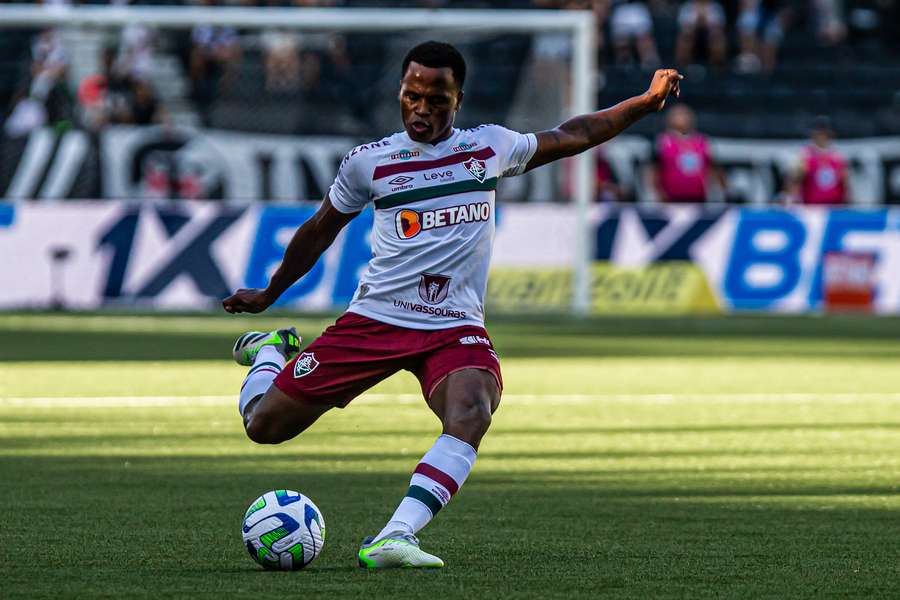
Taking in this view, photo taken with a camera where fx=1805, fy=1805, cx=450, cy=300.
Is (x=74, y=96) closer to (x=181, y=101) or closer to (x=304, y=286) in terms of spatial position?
(x=181, y=101)

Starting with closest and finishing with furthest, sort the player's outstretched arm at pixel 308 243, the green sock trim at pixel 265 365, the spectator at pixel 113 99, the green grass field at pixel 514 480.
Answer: the green grass field at pixel 514 480 < the player's outstretched arm at pixel 308 243 < the green sock trim at pixel 265 365 < the spectator at pixel 113 99

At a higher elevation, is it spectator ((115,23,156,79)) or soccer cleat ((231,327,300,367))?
spectator ((115,23,156,79))

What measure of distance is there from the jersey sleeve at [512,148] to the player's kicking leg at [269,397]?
3.62 feet

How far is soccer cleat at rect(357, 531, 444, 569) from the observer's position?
580 centimetres

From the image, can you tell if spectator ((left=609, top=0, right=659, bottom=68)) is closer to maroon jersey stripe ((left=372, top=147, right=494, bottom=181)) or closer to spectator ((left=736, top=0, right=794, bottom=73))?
spectator ((left=736, top=0, right=794, bottom=73))

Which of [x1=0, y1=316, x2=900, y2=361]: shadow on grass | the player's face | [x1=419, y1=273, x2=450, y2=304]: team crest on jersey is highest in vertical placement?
the player's face

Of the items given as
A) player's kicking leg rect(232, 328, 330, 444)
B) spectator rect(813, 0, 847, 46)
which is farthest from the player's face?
spectator rect(813, 0, 847, 46)

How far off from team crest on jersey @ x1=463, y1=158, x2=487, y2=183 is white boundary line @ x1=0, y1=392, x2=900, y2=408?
19.0ft

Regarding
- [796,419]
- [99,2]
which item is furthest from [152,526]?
[99,2]

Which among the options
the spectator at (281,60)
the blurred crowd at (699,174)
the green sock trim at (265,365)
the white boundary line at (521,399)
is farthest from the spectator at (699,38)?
the green sock trim at (265,365)

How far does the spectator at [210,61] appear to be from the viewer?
23938mm

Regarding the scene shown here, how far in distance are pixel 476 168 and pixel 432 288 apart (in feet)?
1.50

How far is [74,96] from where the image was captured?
23.0m

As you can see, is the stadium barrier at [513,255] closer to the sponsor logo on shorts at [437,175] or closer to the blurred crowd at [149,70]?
the blurred crowd at [149,70]
